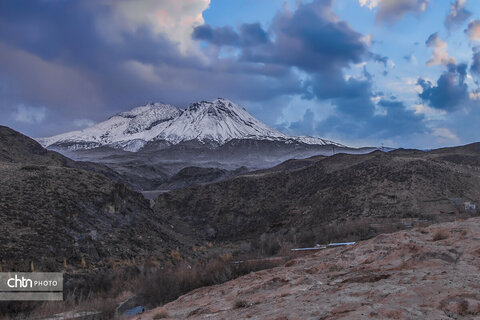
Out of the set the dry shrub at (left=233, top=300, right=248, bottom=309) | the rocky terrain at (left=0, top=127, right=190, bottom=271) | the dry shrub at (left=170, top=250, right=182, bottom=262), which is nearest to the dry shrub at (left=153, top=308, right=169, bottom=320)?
the dry shrub at (left=233, top=300, right=248, bottom=309)

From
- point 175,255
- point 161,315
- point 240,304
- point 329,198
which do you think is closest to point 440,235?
point 240,304

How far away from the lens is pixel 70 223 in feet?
71.7

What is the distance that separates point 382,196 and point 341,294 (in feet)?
94.2

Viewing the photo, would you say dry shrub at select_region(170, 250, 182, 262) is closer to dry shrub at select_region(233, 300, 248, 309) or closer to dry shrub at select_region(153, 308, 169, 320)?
dry shrub at select_region(153, 308, 169, 320)

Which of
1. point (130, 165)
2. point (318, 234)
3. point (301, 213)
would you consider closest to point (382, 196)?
point (301, 213)

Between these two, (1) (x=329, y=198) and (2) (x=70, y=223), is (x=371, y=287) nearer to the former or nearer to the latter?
(2) (x=70, y=223)

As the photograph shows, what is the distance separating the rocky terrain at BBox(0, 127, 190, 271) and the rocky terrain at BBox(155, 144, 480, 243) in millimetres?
10796

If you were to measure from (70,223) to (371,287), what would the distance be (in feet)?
63.1

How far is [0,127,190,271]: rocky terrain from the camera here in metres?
17.6

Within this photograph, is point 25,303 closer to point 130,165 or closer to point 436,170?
point 436,170

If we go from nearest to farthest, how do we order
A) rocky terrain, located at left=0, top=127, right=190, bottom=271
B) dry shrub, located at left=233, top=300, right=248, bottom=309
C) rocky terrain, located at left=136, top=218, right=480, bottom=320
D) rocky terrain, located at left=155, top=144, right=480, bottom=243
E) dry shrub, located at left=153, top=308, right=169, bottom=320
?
rocky terrain, located at left=136, top=218, right=480, bottom=320 < dry shrub, located at left=233, top=300, right=248, bottom=309 < dry shrub, located at left=153, top=308, right=169, bottom=320 < rocky terrain, located at left=0, top=127, right=190, bottom=271 < rocky terrain, located at left=155, top=144, right=480, bottom=243

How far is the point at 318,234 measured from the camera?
24.5 m

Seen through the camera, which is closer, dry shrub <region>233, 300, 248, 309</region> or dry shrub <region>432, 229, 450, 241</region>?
dry shrub <region>233, 300, 248, 309</region>

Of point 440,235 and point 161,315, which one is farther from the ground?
point 440,235
